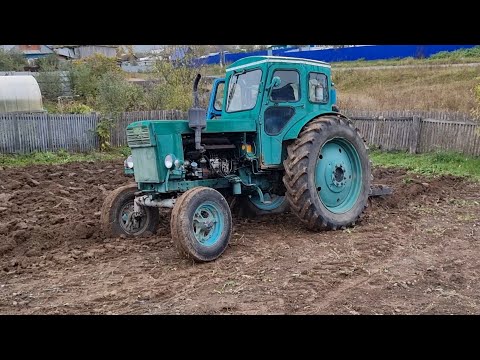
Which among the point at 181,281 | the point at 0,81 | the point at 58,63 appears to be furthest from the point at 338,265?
the point at 58,63

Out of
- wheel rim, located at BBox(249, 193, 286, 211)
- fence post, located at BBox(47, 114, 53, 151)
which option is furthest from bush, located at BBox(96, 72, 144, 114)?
wheel rim, located at BBox(249, 193, 286, 211)

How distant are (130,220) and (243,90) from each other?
2.54 m

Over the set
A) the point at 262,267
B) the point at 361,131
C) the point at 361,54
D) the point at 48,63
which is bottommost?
the point at 262,267

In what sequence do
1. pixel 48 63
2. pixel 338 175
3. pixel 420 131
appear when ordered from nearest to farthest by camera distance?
Result: pixel 338 175 < pixel 420 131 < pixel 48 63

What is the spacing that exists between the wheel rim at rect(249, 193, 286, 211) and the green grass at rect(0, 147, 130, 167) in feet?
30.2

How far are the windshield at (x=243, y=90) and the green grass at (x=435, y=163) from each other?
5895 millimetres

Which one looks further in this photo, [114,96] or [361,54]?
[361,54]

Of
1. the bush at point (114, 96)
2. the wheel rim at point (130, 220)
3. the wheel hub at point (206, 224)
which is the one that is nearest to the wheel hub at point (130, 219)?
the wheel rim at point (130, 220)

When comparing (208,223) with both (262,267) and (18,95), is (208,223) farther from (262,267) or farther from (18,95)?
(18,95)

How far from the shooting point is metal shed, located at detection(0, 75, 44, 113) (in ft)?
64.5

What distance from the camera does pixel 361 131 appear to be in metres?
16.5

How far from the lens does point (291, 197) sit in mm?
6488

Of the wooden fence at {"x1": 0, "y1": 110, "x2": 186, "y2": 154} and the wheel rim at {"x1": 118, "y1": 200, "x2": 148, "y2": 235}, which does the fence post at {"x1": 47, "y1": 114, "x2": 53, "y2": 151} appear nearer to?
the wooden fence at {"x1": 0, "y1": 110, "x2": 186, "y2": 154}

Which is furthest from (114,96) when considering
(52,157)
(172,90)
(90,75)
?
(90,75)
